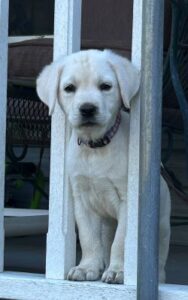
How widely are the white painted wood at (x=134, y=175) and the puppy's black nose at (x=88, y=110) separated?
165 millimetres

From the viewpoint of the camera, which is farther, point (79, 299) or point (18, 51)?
point (18, 51)

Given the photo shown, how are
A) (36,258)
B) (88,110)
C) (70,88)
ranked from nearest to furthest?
(88,110) < (70,88) < (36,258)

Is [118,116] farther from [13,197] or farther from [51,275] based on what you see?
[13,197]

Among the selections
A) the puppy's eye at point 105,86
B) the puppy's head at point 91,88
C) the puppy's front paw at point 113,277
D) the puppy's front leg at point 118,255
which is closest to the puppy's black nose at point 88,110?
the puppy's head at point 91,88

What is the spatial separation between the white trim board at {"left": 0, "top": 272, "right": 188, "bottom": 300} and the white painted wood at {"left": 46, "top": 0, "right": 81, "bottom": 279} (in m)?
0.05

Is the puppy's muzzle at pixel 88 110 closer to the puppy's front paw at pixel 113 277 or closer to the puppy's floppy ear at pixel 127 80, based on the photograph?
the puppy's floppy ear at pixel 127 80

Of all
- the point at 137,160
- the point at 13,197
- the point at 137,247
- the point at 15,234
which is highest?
the point at 137,160

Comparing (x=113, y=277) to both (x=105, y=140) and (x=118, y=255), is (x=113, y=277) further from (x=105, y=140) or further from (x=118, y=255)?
(x=105, y=140)

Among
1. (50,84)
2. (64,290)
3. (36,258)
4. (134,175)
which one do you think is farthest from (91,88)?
(36,258)

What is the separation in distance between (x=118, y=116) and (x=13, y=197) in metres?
3.10

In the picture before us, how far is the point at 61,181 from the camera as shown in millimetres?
2848

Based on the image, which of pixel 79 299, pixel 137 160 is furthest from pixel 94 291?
pixel 137 160

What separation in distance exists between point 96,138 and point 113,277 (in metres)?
0.47

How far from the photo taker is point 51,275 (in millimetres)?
2818
